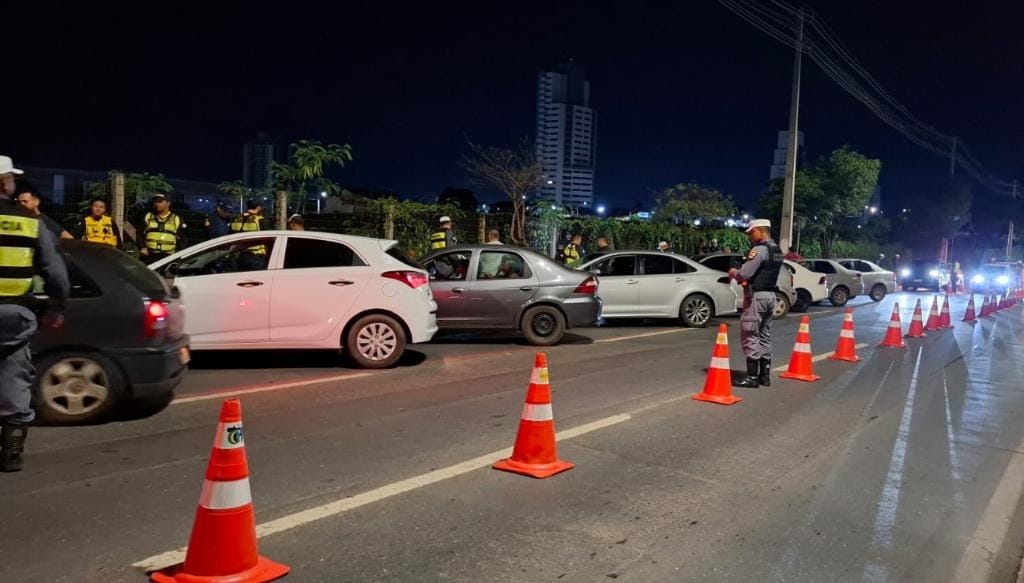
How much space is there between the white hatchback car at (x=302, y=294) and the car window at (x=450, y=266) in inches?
88.0

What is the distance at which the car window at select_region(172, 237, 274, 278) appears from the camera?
8750 mm

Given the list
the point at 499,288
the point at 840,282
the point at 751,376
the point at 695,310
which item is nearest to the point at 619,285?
the point at 695,310

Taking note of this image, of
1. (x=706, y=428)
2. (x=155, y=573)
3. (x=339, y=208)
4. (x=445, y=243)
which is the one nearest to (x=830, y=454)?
(x=706, y=428)

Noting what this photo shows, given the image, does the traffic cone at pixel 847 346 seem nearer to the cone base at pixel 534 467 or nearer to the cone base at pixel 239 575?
the cone base at pixel 534 467

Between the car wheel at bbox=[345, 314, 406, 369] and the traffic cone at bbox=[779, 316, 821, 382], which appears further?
the traffic cone at bbox=[779, 316, 821, 382]

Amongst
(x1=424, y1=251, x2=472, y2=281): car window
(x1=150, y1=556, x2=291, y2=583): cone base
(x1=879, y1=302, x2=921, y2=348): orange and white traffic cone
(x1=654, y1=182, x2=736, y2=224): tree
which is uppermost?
(x1=654, y1=182, x2=736, y2=224): tree

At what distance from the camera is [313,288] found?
346 inches

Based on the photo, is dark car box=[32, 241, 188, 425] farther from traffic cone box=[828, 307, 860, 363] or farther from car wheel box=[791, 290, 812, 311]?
car wheel box=[791, 290, 812, 311]

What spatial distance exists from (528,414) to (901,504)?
247cm

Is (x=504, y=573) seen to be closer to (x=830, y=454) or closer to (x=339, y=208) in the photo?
(x=830, y=454)

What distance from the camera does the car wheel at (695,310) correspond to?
14.8 m

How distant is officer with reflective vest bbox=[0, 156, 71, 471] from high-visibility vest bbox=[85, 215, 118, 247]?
6663 mm

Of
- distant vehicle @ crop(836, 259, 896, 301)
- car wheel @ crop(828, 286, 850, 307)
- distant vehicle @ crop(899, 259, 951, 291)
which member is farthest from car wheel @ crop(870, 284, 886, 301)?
distant vehicle @ crop(899, 259, 951, 291)

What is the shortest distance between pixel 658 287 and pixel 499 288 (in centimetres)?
432
